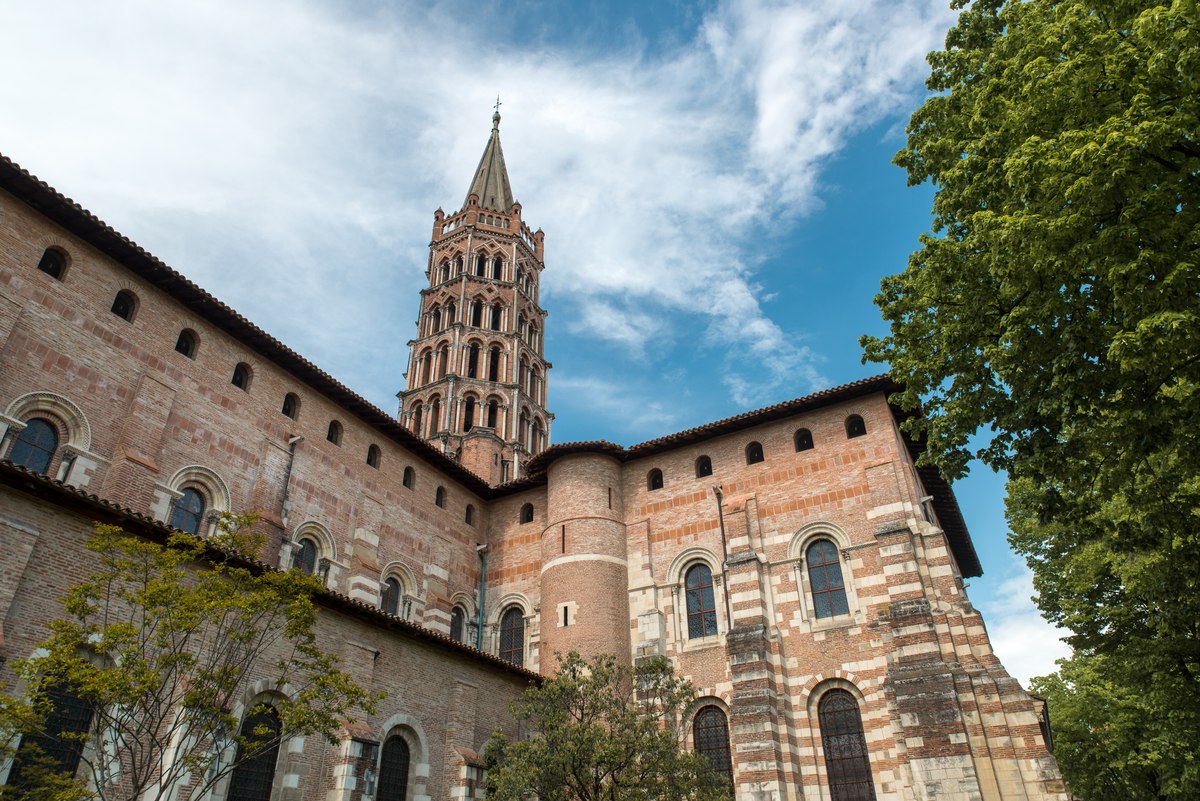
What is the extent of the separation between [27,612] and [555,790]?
9.66 meters

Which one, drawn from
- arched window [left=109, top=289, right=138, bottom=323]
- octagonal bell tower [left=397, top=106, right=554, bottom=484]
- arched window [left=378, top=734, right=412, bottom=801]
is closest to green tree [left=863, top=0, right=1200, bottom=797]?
arched window [left=378, top=734, right=412, bottom=801]

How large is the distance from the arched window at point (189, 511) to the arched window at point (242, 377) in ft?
10.7

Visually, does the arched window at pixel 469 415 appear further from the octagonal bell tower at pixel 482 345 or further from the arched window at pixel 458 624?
the arched window at pixel 458 624

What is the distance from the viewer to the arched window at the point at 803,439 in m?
24.3

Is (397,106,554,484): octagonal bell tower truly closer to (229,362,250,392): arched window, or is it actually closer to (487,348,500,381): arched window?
(487,348,500,381): arched window

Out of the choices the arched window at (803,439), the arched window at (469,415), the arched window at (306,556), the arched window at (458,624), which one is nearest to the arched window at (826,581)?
the arched window at (803,439)

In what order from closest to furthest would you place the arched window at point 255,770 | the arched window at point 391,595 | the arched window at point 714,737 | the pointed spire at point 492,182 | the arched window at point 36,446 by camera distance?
the arched window at point 255,770
the arched window at point 36,446
the arched window at point 714,737
the arched window at point 391,595
the pointed spire at point 492,182

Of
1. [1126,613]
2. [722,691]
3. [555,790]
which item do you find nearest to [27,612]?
[555,790]

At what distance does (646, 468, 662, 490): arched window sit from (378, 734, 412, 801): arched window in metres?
11.6

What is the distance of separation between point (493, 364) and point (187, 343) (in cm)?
2370

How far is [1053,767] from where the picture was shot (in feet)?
56.2

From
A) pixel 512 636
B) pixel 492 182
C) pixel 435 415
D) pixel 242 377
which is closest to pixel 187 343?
pixel 242 377

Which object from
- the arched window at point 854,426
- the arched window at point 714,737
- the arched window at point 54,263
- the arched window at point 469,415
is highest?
the arched window at point 469,415

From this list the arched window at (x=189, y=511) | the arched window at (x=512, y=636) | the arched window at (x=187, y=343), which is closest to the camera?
the arched window at (x=189, y=511)
